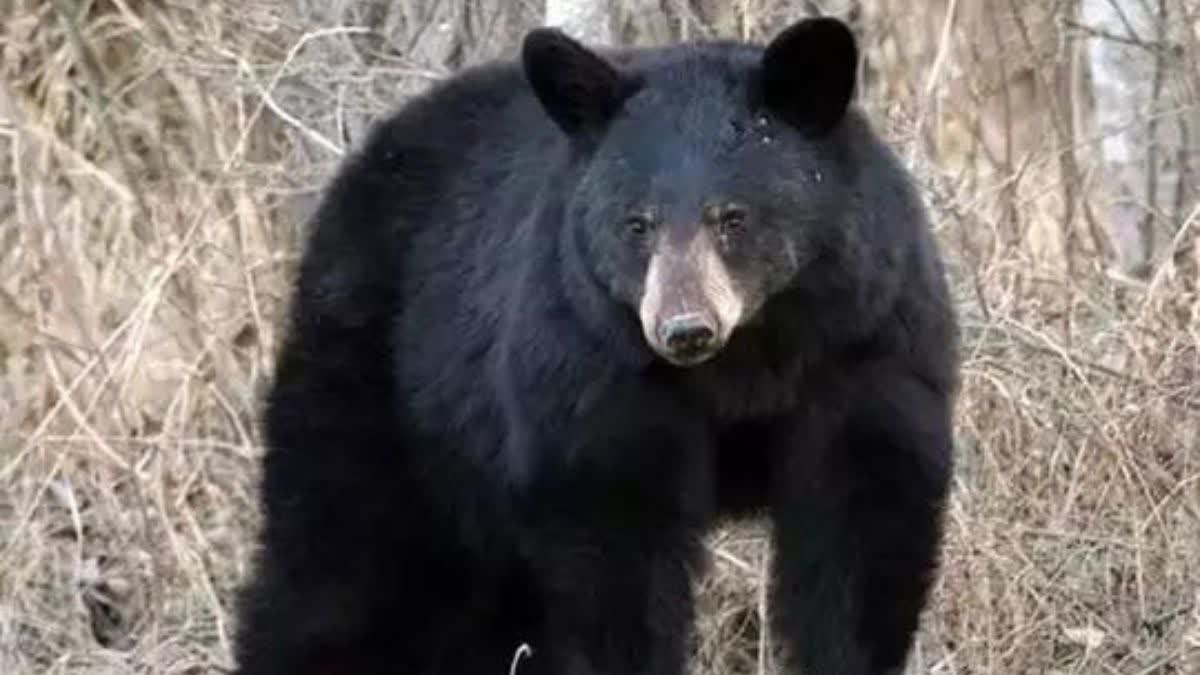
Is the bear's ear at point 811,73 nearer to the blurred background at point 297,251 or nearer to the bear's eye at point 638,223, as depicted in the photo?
the bear's eye at point 638,223

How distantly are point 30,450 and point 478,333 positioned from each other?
2.13 m

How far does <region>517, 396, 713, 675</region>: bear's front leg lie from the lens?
18.3 ft

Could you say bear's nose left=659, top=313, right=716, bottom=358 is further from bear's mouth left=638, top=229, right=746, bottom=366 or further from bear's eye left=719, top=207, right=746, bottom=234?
bear's eye left=719, top=207, right=746, bottom=234

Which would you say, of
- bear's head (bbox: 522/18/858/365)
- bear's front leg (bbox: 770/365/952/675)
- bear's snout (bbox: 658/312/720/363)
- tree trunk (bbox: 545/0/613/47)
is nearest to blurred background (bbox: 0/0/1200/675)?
tree trunk (bbox: 545/0/613/47)

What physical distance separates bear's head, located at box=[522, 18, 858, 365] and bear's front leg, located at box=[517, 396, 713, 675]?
0.31 metres

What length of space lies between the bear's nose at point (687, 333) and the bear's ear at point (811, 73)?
0.54m

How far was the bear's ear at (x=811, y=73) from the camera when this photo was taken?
5352mm

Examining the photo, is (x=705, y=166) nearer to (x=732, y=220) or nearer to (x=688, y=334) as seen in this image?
(x=732, y=220)

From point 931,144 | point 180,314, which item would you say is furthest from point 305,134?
point 931,144

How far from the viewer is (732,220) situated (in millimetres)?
5328

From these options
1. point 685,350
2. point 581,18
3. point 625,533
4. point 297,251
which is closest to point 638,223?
point 685,350

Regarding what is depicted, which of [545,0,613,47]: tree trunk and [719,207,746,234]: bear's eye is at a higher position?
[719,207,746,234]: bear's eye

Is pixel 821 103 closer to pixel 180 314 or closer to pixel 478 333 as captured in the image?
pixel 478 333

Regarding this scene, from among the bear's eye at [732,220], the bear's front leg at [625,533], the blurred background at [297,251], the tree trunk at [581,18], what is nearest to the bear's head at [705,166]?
the bear's eye at [732,220]
